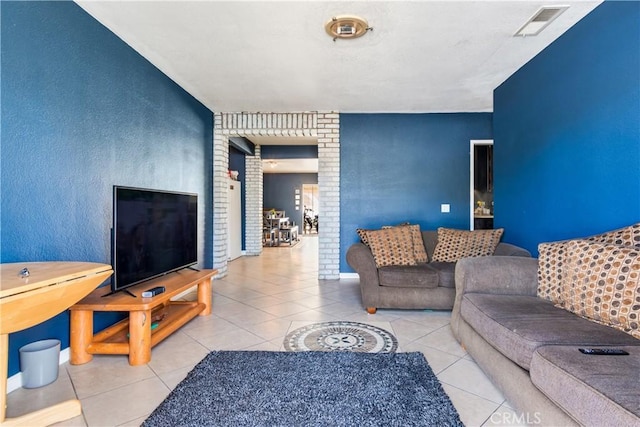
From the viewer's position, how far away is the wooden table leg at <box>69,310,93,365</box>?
6.30 feet

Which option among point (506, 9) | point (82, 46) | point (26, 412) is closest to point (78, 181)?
point (82, 46)

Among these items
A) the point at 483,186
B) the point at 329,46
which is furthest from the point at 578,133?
the point at 483,186

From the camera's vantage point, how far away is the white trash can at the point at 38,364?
1.65 metres

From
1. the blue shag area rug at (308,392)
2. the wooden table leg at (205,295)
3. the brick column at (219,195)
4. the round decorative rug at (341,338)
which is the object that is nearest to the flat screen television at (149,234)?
the wooden table leg at (205,295)

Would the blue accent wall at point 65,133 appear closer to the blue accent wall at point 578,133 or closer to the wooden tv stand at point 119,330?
the wooden tv stand at point 119,330

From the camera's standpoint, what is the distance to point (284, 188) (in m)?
11.5

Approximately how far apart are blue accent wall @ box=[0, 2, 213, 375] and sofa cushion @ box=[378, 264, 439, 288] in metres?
2.38

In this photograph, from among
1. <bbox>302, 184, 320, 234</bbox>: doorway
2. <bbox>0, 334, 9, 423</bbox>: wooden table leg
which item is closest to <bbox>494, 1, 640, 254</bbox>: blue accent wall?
<bbox>0, 334, 9, 423</bbox>: wooden table leg

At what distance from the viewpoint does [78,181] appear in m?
2.03

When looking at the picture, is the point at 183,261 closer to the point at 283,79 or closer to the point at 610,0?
the point at 283,79

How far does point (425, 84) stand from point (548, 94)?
1.20 m

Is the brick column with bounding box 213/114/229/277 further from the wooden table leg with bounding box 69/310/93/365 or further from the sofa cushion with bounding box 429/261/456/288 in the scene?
the sofa cushion with bounding box 429/261/456/288

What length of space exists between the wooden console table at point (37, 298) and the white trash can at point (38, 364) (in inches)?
16.6

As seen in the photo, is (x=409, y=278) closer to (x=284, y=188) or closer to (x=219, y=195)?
Answer: (x=219, y=195)
